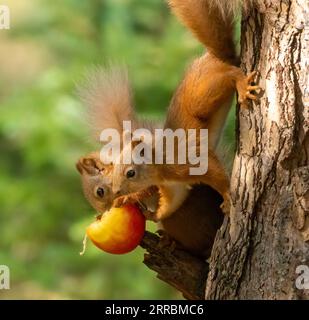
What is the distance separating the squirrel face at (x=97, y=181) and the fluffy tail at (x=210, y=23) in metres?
0.66

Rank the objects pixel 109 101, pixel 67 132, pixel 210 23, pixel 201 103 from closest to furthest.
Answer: pixel 210 23 < pixel 201 103 < pixel 109 101 < pixel 67 132

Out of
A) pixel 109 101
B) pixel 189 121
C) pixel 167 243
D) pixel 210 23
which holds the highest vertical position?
pixel 210 23

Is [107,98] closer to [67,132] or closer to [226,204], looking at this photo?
[226,204]

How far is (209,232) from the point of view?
3.53 metres

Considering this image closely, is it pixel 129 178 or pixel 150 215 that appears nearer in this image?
pixel 129 178

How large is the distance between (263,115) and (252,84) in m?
0.12

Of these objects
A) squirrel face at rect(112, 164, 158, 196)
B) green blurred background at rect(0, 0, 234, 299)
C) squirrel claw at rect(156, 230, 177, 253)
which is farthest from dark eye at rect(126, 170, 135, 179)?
green blurred background at rect(0, 0, 234, 299)

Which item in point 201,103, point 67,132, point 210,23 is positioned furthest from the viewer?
point 67,132

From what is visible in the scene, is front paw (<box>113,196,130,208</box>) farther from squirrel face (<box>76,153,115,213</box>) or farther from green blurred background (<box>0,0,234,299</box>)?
green blurred background (<box>0,0,234,299</box>)

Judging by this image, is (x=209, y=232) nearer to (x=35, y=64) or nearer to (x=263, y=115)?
(x=263, y=115)

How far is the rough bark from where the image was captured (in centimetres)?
346

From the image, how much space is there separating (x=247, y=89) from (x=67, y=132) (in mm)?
2886

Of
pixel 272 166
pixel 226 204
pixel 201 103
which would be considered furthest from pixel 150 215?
pixel 272 166

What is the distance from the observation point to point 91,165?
3537 millimetres
